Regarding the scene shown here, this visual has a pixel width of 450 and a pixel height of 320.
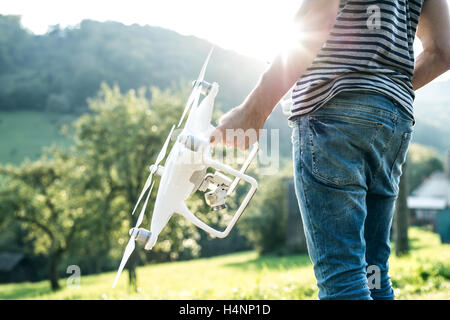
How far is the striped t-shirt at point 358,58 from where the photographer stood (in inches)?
52.5

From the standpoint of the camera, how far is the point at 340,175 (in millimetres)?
1270

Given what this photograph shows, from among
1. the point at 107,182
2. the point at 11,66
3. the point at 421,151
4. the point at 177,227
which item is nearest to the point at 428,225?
the point at 421,151

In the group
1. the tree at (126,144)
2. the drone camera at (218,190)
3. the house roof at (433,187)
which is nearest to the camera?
the drone camera at (218,190)

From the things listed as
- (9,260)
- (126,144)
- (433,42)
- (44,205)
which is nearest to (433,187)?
(126,144)

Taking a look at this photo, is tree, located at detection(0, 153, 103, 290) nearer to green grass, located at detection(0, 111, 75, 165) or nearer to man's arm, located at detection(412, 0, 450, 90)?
green grass, located at detection(0, 111, 75, 165)

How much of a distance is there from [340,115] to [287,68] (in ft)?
0.76

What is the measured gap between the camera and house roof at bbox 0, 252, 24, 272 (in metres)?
41.1

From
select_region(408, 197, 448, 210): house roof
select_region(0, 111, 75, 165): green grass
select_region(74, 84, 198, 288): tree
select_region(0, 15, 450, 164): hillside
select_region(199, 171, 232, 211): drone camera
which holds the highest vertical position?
select_region(0, 15, 450, 164): hillside

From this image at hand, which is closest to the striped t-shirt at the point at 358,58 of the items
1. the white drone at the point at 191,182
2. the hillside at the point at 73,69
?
the white drone at the point at 191,182

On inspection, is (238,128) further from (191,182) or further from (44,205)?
(44,205)

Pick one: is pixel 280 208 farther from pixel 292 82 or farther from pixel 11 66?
pixel 11 66

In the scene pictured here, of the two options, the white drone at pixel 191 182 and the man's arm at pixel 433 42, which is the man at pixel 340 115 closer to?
the white drone at pixel 191 182

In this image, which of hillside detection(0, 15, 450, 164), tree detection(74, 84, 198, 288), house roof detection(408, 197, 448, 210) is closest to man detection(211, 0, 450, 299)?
tree detection(74, 84, 198, 288)

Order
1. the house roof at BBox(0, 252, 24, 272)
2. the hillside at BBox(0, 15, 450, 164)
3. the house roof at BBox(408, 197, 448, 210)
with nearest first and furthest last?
1. the house roof at BBox(0, 252, 24, 272)
2. the house roof at BBox(408, 197, 448, 210)
3. the hillside at BBox(0, 15, 450, 164)
